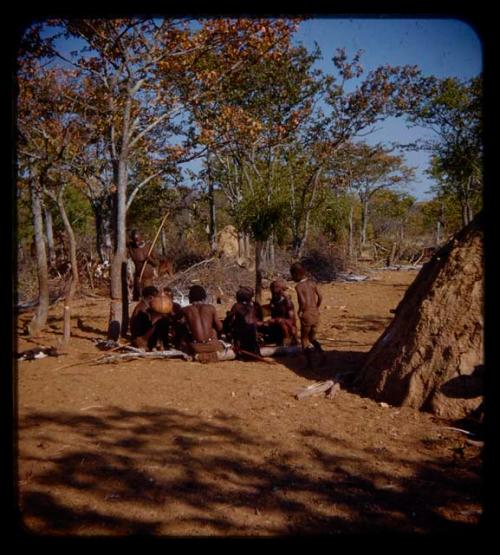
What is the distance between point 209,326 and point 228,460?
3.47m

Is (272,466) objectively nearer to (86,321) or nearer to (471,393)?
(471,393)

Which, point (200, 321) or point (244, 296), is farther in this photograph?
point (244, 296)

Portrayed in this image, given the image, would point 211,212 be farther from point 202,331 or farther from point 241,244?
point 202,331

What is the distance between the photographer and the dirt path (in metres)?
3.14

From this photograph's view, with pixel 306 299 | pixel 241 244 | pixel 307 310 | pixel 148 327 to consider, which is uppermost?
pixel 241 244

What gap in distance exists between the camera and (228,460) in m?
3.98

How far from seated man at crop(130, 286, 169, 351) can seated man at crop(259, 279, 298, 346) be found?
1639mm

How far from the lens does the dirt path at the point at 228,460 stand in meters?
3.14

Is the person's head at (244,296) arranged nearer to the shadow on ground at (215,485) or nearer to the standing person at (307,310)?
the standing person at (307,310)

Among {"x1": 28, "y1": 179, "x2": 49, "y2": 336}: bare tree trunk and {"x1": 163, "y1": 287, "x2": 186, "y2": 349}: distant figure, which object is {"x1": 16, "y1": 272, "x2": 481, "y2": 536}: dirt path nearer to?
{"x1": 163, "y1": 287, "x2": 186, "y2": 349}: distant figure

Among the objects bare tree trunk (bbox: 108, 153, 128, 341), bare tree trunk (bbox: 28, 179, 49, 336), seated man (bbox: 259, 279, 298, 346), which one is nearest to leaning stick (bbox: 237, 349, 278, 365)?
seated man (bbox: 259, 279, 298, 346)

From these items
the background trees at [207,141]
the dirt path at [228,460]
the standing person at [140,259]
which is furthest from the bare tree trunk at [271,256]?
the dirt path at [228,460]

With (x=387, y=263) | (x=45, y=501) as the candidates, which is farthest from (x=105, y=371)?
(x=387, y=263)

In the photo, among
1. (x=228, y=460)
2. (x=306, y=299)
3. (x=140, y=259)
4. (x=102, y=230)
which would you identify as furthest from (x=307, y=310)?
(x=102, y=230)
